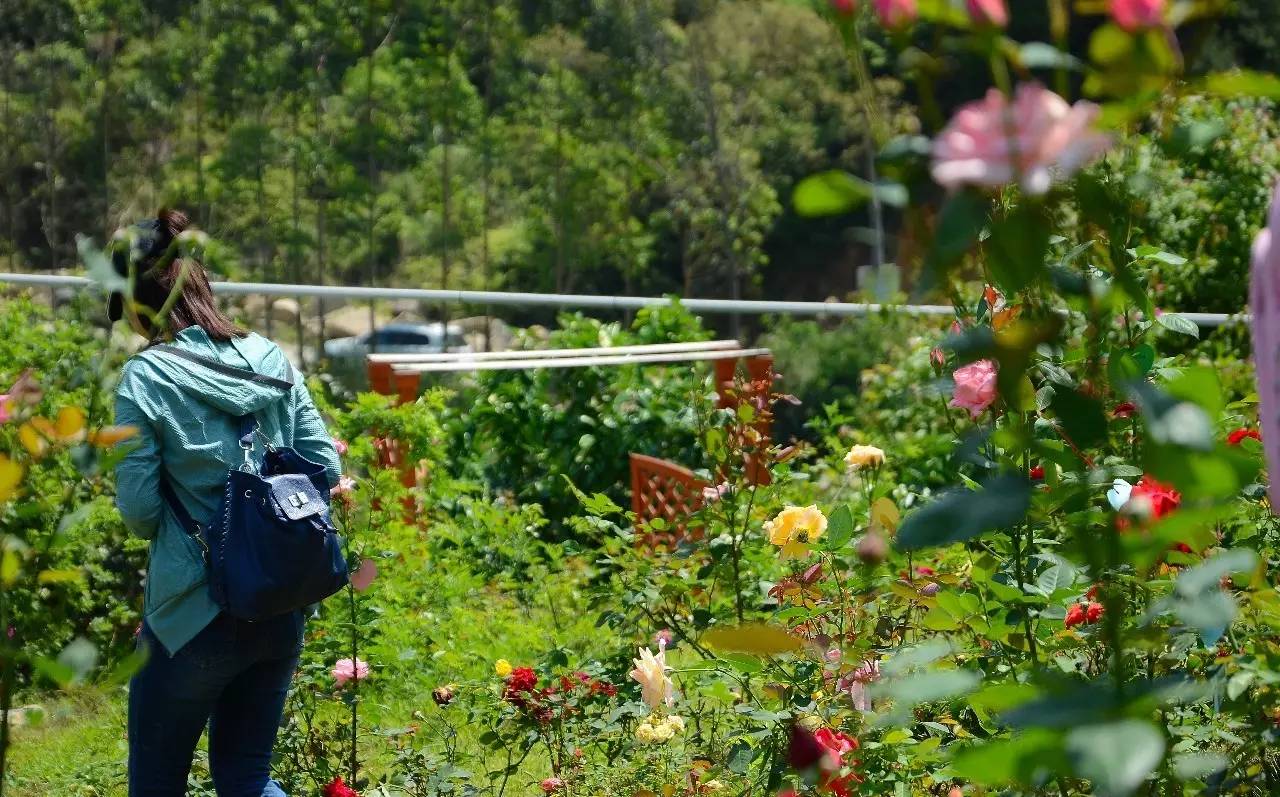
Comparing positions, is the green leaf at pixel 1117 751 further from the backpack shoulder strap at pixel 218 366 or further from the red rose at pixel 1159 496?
the backpack shoulder strap at pixel 218 366

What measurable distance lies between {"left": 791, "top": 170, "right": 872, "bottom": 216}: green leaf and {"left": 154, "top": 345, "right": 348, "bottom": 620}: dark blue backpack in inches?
63.0

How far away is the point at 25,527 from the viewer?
3.71m

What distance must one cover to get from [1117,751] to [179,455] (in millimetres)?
1879

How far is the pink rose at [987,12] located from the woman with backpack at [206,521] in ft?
5.42

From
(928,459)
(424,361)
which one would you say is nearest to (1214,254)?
(928,459)

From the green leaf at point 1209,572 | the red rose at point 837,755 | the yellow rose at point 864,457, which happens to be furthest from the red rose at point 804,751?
the yellow rose at point 864,457

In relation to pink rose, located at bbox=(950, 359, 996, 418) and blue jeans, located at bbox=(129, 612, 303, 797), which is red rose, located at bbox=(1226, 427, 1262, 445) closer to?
pink rose, located at bbox=(950, 359, 996, 418)

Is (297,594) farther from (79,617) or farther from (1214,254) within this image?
(1214,254)

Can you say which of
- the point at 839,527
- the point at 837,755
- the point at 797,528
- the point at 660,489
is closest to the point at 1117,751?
the point at 837,755

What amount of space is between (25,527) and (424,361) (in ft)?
7.12

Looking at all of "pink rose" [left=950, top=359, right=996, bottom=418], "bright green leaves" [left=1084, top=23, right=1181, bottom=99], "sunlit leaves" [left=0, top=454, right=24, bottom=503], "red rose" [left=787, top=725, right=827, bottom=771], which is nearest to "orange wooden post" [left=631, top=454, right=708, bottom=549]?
"pink rose" [left=950, top=359, right=996, bottom=418]

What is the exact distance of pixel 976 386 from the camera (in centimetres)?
158

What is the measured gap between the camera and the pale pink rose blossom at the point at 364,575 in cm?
305

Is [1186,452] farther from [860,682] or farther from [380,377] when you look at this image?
[380,377]
